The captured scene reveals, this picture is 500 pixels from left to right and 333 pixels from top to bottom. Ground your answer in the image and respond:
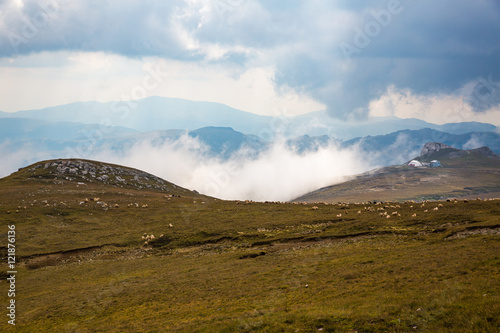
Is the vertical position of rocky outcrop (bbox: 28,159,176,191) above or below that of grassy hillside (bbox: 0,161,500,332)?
above

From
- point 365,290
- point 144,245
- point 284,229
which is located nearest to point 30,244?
point 144,245

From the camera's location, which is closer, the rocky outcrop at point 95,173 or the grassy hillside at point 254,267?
the grassy hillside at point 254,267

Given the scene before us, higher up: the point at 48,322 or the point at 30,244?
the point at 30,244

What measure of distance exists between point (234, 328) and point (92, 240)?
63.3 metres

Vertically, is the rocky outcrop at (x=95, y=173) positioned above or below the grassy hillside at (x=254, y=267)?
above

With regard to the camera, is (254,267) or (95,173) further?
(95,173)

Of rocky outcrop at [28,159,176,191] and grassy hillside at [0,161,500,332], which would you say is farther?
rocky outcrop at [28,159,176,191]

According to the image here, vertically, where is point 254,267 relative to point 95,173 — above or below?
below

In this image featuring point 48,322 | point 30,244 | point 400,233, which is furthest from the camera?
point 30,244

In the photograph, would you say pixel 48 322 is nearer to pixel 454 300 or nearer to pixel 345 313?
pixel 345 313

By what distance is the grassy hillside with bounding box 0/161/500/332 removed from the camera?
26.3 metres

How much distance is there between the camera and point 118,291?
4684 cm

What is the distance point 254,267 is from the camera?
49.7 meters

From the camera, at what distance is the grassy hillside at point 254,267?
26.3 meters
